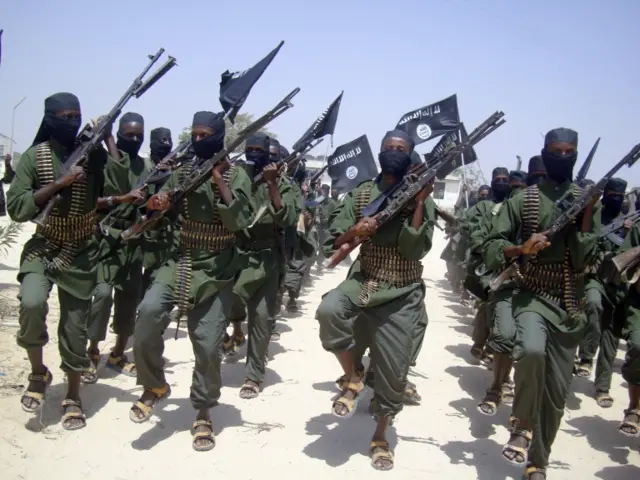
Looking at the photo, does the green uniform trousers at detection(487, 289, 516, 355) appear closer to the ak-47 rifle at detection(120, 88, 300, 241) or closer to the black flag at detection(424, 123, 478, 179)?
the black flag at detection(424, 123, 478, 179)

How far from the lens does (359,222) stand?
449cm

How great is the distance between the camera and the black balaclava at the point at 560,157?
4304 millimetres

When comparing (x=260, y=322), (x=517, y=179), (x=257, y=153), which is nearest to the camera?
(x=260, y=322)

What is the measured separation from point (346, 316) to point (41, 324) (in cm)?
234

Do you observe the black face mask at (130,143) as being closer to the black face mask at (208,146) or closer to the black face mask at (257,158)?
the black face mask at (257,158)

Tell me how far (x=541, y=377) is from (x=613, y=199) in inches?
159

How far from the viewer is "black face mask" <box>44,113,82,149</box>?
4.71 meters

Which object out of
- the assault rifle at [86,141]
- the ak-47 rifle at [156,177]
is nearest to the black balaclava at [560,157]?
the ak-47 rifle at [156,177]

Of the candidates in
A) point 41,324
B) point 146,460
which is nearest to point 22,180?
point 41,324

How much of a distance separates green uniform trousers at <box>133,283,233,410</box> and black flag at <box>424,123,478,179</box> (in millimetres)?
2074

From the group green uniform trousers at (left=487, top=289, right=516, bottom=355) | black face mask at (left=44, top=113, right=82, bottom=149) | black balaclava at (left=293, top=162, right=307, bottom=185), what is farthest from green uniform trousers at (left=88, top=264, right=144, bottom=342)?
green uniform trousers at (left=487, top=289, right=516, bottom=355)

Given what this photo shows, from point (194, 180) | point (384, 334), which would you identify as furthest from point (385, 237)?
point (194, 180)

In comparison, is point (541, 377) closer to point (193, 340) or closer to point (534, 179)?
point (193, 340)

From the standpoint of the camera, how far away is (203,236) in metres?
4.79
